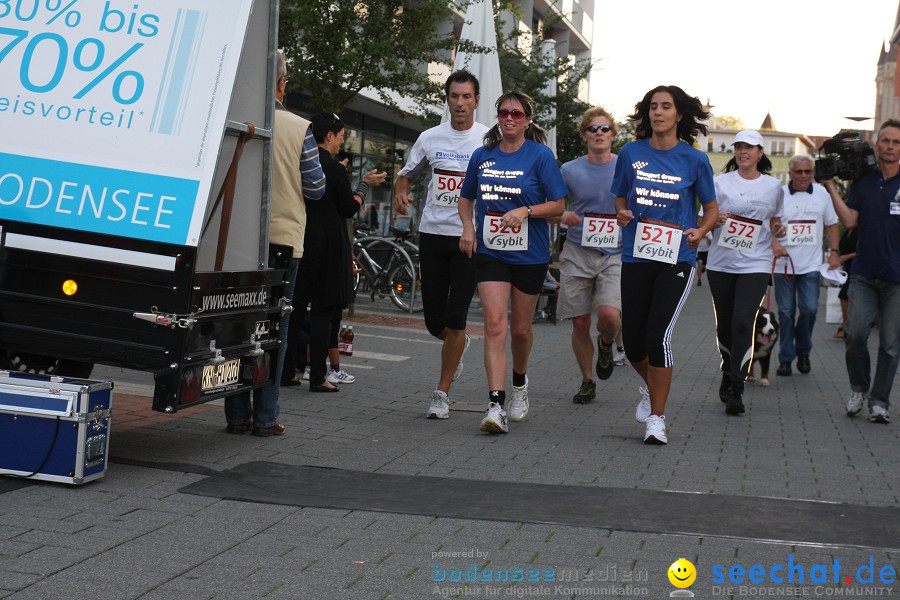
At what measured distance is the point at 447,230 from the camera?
27.5ft

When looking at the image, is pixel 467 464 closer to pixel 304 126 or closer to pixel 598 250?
pixel 304 126

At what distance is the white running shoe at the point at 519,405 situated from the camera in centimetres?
823

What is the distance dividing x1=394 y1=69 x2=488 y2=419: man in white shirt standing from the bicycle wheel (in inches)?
347

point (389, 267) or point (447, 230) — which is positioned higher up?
point (447, 230)

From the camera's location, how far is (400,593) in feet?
13.5

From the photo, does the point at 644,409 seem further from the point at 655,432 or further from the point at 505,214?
the point at 505,214

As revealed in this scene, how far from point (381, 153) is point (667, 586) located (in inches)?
1206

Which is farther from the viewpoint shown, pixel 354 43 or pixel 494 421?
pixel 354 43

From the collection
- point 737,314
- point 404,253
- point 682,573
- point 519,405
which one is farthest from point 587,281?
point 404,253

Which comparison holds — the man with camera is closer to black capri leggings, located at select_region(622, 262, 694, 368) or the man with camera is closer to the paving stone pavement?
the paving stone pavement

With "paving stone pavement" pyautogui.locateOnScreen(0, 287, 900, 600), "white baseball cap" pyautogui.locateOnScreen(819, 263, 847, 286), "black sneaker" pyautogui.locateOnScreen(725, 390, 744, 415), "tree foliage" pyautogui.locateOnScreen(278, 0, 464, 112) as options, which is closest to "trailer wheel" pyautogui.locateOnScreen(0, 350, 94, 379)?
"paving stone pavement" pyautogui.locateOnScreen(0, 287, 900, 600)

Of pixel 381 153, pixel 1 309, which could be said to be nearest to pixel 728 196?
pixel 1 309

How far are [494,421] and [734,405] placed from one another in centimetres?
232

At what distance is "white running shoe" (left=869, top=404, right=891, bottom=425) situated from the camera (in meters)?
8.79
